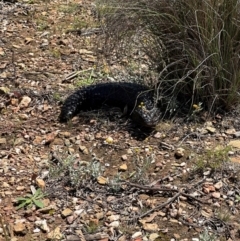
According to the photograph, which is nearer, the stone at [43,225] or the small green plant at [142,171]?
the stone at [43,225]

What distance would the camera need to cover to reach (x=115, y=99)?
3.92 m

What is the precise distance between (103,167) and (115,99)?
0.75 metres

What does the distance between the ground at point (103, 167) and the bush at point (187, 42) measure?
195 mm

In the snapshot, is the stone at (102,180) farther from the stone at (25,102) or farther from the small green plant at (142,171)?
the stone at (25,102)

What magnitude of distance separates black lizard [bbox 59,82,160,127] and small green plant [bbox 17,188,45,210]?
836 millimetres

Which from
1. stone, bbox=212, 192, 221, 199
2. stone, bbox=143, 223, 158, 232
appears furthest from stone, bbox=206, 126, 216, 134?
stone, bbox=143, 223, 158, 232

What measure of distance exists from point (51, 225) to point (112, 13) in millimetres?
1571

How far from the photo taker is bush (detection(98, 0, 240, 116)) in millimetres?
3492

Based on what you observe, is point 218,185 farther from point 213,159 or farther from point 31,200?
point 31,200

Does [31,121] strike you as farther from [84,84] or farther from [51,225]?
[51,225]

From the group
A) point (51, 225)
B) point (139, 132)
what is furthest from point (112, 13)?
point (51, 225)

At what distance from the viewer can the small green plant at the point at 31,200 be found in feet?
9.82

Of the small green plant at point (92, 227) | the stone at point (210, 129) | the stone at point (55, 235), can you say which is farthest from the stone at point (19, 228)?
the stone at point (210, 129)

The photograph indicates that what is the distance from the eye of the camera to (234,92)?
143 inches
